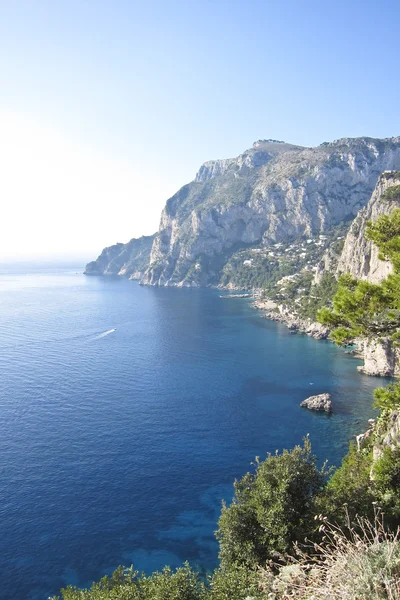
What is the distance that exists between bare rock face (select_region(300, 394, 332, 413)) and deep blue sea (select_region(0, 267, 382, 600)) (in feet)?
4.68

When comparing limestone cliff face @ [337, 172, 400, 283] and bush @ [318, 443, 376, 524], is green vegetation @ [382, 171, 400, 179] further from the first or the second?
bush @ [318, 443, 376, 524]

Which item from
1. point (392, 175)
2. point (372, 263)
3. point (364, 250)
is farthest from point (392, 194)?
point (392, 175)

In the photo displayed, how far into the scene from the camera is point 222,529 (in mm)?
22203

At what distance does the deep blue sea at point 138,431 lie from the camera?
33469mm

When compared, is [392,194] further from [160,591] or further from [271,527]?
[160,591]

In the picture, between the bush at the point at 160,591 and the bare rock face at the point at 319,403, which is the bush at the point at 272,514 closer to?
the bush at the point at 160,591

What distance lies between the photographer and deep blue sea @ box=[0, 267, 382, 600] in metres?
33.5

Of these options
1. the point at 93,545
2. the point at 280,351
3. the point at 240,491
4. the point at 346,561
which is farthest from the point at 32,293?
the point at 346,561

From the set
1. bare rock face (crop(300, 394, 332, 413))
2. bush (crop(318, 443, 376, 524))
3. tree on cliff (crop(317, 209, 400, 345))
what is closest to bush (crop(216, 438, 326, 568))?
bush (crop(318, 443, 376, 524))

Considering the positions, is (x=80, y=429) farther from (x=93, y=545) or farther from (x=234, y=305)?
(x=234, y=305)

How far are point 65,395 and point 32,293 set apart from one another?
13698 cm

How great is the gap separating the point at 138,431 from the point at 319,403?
84.5 ft

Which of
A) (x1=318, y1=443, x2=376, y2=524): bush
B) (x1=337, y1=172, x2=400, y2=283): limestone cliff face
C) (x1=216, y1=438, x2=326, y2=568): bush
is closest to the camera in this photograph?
(x1=216, y1=438, x2=326, y2=568): bush

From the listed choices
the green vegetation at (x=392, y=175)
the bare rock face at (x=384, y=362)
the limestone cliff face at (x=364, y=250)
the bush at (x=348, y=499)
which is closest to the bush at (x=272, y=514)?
the bush at (x=348, y=499)
